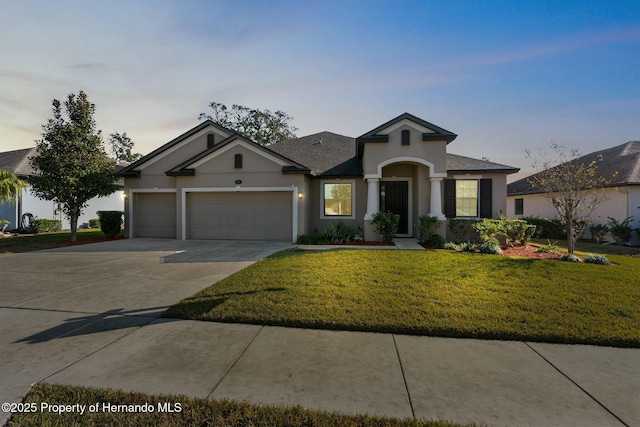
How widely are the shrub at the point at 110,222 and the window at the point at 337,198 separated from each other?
10252 mm

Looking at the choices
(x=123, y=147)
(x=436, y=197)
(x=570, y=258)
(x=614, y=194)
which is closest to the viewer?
(x=570, y=258)

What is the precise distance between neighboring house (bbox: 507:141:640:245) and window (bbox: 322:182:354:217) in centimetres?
868

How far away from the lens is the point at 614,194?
14492 mm

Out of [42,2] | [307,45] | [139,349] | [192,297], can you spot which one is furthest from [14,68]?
[139,349]

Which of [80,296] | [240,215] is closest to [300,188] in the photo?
[240,215]

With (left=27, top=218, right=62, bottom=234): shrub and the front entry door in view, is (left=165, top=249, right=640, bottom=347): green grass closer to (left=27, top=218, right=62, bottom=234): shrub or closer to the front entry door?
the front entry door

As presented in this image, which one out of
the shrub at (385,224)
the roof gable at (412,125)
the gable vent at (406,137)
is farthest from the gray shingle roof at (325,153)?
the shrub at (385,224)

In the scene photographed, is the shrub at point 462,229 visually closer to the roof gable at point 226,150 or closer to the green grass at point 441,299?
the green grass at point 441,299

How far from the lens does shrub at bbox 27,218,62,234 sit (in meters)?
16.8

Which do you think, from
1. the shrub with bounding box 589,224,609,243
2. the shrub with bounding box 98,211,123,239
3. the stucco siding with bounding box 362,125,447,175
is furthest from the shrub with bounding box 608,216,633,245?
the shrub with bounding box 98,211,123,239

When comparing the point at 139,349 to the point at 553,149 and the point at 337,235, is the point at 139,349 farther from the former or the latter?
the point at 553,149

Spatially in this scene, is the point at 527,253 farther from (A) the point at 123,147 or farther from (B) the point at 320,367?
(A) the point at 123,147

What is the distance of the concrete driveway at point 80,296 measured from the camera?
3086 millimetres

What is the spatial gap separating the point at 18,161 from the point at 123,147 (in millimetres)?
29740
